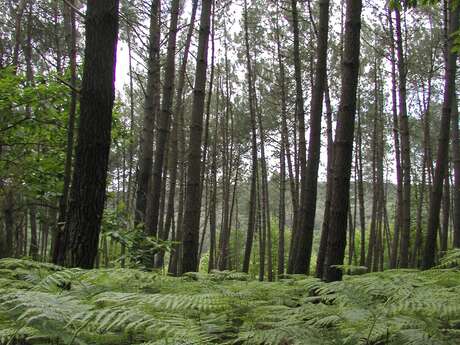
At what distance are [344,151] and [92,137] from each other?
2.09 meters

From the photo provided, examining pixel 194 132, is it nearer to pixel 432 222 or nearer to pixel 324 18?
pixel 324 18

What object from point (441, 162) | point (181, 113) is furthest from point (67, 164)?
point (181, 113)

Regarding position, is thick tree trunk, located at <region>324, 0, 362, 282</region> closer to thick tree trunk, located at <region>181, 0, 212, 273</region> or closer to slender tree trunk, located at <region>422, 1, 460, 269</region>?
thick tree trunk, located at <region>181, 0, 212, 273</region>

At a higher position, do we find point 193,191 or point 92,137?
point 92,137

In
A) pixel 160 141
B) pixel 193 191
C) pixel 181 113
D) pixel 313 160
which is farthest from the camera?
pixel 181 113

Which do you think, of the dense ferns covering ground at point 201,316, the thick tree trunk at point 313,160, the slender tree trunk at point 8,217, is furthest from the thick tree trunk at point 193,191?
the dense ferns covering ground at point 201,316

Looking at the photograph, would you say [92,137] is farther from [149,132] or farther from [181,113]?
[181,113]

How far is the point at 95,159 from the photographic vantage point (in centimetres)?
320

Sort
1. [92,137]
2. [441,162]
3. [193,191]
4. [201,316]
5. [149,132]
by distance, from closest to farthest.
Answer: [201,316] → [92,137] → [193,191] → [149,132] → [441,162]

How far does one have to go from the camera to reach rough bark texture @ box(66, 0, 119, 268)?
3.17 m

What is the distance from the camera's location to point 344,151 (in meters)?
3.76

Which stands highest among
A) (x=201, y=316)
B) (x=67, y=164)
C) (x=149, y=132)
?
(x=149, y=132)

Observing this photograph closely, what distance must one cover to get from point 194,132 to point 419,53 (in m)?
13.1

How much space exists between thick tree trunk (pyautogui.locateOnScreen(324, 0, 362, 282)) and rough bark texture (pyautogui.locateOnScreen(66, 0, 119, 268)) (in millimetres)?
1935
